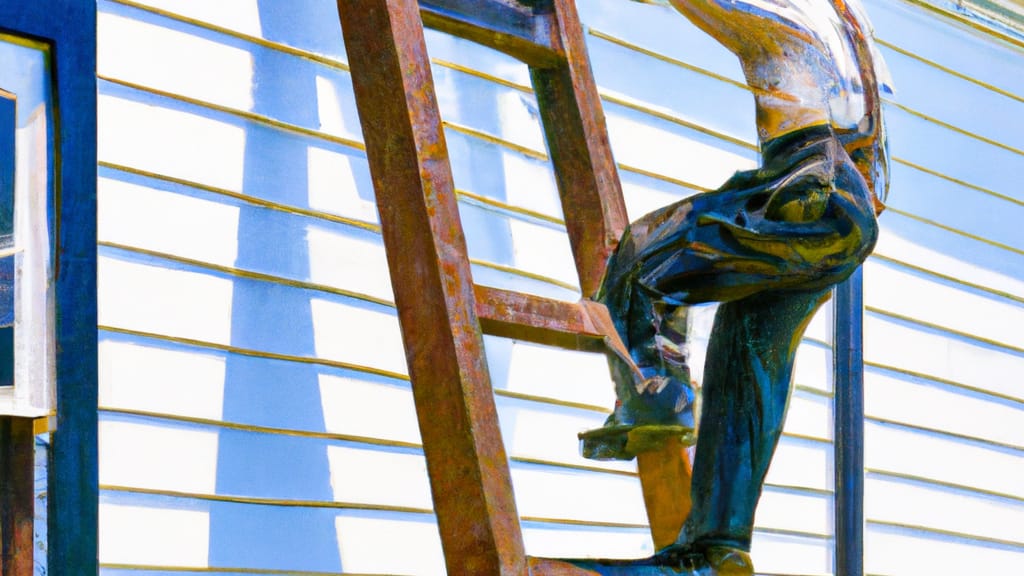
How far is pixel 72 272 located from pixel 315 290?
1.57ft

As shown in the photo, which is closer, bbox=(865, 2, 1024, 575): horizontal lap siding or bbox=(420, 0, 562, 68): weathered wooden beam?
bbox=(420, 0, 562, 68): weathered wooden beam

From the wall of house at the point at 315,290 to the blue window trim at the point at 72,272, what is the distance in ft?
0.14

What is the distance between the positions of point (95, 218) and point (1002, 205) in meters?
2.93

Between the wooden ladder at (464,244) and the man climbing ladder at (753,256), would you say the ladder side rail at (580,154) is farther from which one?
the man climbing ladder at (753,256)

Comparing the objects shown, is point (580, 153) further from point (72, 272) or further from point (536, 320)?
point (72, 272)

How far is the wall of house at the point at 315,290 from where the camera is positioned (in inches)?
95.7

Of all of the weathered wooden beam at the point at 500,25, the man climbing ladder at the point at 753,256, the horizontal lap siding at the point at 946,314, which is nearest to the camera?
the man climbing ladder at the point at 753,256

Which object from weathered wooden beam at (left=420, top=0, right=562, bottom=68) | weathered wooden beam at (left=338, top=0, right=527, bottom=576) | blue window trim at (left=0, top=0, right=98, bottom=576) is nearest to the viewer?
weathered wooden beam at (left=338, top=0, right=527, bottom=576)

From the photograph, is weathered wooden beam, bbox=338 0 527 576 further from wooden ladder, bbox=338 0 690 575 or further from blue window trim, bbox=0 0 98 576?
blue window trim, bbox=0 0 98 576

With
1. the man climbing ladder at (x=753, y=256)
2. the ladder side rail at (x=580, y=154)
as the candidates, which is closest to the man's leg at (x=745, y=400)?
the man climbing ladder at (x=753, y=256)

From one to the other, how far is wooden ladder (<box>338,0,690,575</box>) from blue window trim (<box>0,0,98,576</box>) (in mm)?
459

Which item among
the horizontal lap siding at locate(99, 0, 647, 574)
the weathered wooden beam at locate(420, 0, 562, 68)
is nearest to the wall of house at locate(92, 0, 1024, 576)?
the horizontal lap siding at locate(99, 0, 647, 574)

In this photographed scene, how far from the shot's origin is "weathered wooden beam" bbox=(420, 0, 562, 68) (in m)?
2.55

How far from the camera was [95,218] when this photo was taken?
2.38m
